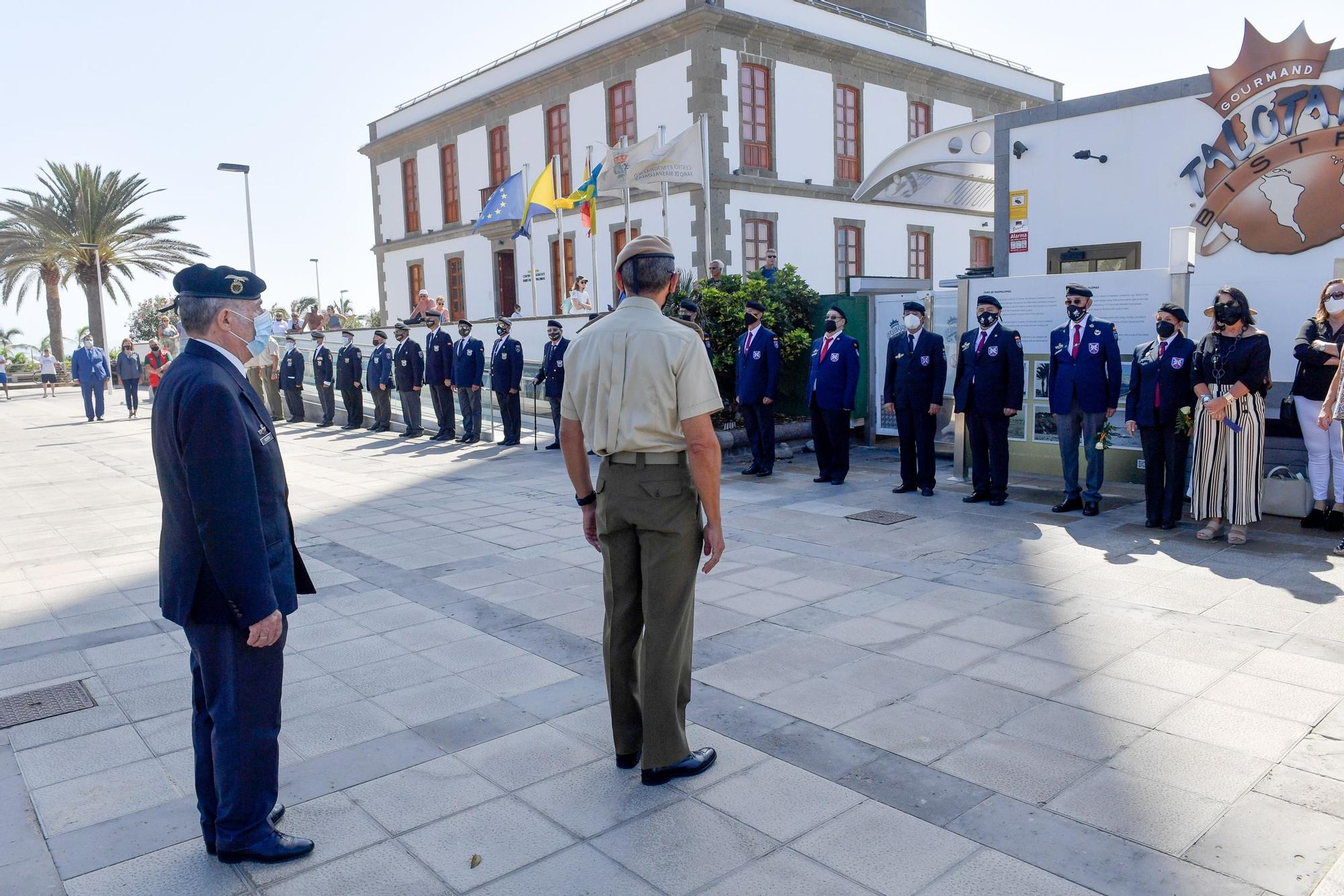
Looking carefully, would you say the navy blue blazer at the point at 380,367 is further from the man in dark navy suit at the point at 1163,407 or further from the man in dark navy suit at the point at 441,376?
the man in dark navy suit at the point at 1163,407

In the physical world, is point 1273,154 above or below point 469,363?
above

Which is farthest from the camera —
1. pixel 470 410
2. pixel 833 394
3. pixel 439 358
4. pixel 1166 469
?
pixel 439 358

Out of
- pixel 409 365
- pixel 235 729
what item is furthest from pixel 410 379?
pixel 235 729

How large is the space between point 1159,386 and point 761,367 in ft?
14.1

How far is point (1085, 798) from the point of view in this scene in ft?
11.2

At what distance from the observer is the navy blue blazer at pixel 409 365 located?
16594mm

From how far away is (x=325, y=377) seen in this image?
19.6 m

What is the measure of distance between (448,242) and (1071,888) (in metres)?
32.0

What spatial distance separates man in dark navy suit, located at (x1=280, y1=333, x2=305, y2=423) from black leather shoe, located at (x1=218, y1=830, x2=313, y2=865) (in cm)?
1875

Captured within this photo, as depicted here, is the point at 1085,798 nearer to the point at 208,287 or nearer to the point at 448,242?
the point at 208,287

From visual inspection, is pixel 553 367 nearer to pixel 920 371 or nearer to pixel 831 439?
pixel 831 439

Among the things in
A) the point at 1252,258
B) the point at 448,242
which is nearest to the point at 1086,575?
the point at 1252,258

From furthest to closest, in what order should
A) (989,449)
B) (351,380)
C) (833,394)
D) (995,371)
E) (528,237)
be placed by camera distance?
(528,237) → (351,380) → (833,394) → (989,449) → (995,371)

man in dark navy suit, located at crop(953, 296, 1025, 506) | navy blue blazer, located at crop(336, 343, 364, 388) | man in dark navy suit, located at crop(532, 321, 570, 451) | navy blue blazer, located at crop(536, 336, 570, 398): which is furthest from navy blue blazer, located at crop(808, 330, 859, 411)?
navy blue blazer, located at crop(336, 343, 364, 388)
